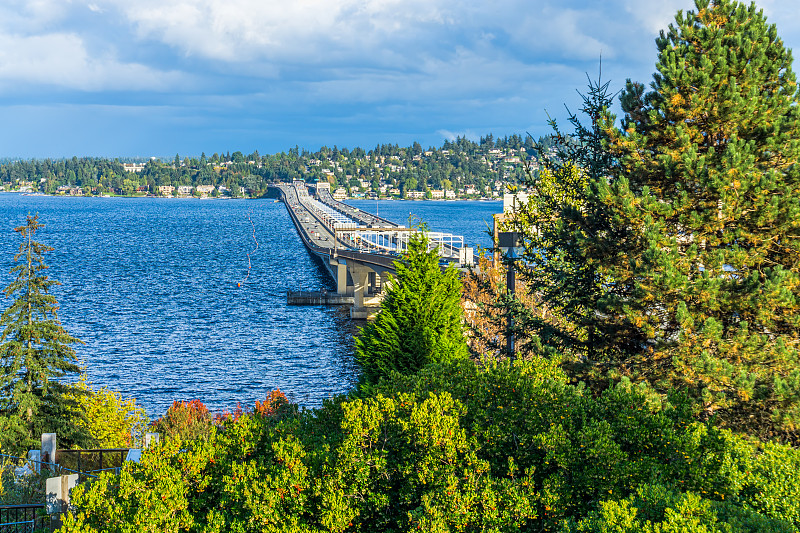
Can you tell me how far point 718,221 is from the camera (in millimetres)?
16516

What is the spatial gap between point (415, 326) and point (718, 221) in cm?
982

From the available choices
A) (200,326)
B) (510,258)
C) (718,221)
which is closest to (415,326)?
(510,258)

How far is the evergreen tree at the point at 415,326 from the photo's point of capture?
23.0 m

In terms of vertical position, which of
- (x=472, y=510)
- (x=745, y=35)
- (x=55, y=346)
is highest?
(x=745, y=35)

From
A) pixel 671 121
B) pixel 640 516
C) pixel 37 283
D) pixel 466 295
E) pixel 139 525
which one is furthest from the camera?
pixel 466 295

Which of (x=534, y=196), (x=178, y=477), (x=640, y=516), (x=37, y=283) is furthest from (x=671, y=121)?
(x=37, y=283)

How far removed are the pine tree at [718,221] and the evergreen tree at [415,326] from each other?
21.9 ft

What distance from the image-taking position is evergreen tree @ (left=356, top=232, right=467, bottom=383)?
2297 centimetres

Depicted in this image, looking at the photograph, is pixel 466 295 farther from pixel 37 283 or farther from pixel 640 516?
pixel 640 516

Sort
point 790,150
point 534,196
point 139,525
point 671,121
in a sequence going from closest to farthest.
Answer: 1. point 139,525
2. point 790,150
3. point 671,121
4. point 534,196

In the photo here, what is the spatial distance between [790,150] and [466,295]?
25.3 metres

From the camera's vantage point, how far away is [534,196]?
26.7 metres

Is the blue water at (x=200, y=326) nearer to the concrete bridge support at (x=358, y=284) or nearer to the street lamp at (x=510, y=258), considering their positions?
the concrete bridge support at (x=358, y=284)

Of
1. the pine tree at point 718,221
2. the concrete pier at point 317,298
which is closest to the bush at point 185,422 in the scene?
the pine tree at point 718,221
